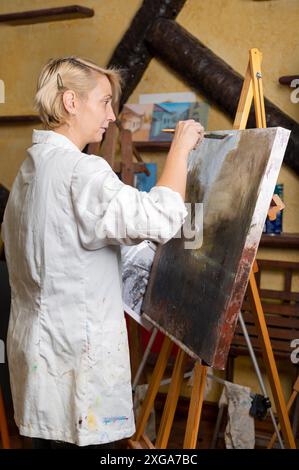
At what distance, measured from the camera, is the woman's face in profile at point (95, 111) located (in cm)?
176

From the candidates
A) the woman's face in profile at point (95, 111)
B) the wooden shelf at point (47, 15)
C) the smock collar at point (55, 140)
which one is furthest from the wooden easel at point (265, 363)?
the wooden shelf at point (47, 15)

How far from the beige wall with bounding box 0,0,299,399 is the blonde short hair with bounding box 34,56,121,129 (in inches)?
71.4

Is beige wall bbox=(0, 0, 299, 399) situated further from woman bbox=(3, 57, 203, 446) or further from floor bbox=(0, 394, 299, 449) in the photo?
woman bbox=(3, 57, 203, 446)

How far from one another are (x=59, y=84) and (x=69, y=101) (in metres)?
0.05

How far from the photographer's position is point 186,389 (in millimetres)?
3783

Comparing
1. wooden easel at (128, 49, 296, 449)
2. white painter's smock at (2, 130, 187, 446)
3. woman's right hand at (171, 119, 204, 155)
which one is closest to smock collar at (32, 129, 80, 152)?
white painter's smock at (2, 130, 187, 446)

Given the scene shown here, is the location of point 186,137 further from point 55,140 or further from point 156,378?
point 156,378

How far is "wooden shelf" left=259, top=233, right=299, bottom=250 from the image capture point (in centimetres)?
328

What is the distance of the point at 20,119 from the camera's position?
13.6ft

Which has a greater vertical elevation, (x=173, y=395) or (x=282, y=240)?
(x=282, y=240)

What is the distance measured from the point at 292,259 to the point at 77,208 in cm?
207

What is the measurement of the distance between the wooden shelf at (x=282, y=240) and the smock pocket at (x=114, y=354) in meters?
1.69

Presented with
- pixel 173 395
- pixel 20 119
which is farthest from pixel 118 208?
pixel 20 119
